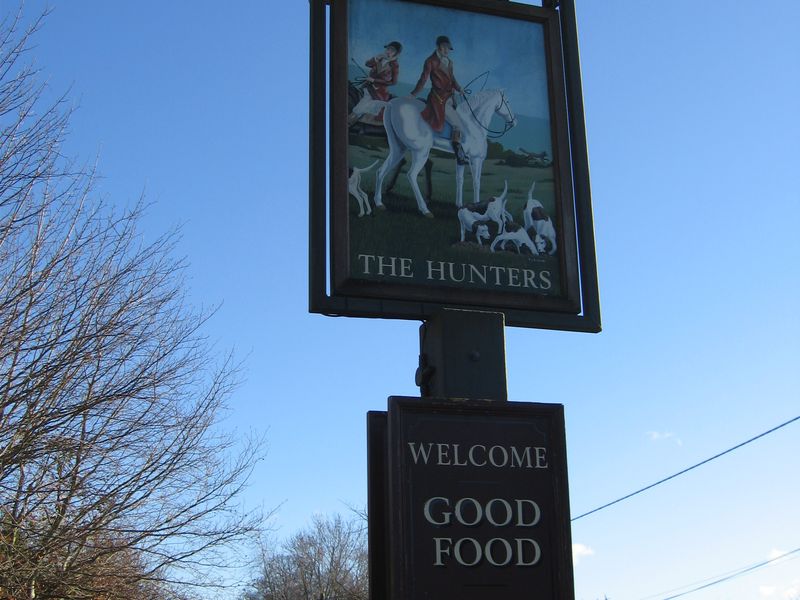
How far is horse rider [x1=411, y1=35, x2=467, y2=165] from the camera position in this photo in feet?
20.2

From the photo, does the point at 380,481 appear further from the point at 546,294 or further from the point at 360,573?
the point at 360,573

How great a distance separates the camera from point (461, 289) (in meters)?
5.80

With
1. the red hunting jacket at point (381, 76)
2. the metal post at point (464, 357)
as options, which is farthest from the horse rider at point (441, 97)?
the metal post at point (464, 357)

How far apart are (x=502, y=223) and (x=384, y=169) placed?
74cm

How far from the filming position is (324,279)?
5.67 metres

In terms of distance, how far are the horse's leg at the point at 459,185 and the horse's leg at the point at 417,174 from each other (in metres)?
0.20

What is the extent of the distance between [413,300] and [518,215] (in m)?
0.90

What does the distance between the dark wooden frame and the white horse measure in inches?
10.9

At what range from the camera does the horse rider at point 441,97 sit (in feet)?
20.2

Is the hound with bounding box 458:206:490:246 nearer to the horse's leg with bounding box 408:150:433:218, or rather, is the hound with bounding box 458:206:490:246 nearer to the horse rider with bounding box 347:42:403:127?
the horse's leg with bounding box 408:150:433:218

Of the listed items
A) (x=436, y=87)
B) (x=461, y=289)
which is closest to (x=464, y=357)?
(x=461, y=289)

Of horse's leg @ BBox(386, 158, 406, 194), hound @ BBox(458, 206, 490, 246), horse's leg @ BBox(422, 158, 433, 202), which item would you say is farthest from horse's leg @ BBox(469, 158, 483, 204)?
horse's leg @ BBox(386, 158, 406, 194)

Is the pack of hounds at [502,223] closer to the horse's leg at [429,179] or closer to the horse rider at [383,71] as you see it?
the horse's leg at [429,179]

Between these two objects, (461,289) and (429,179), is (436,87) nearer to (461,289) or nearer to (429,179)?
(429,179)
